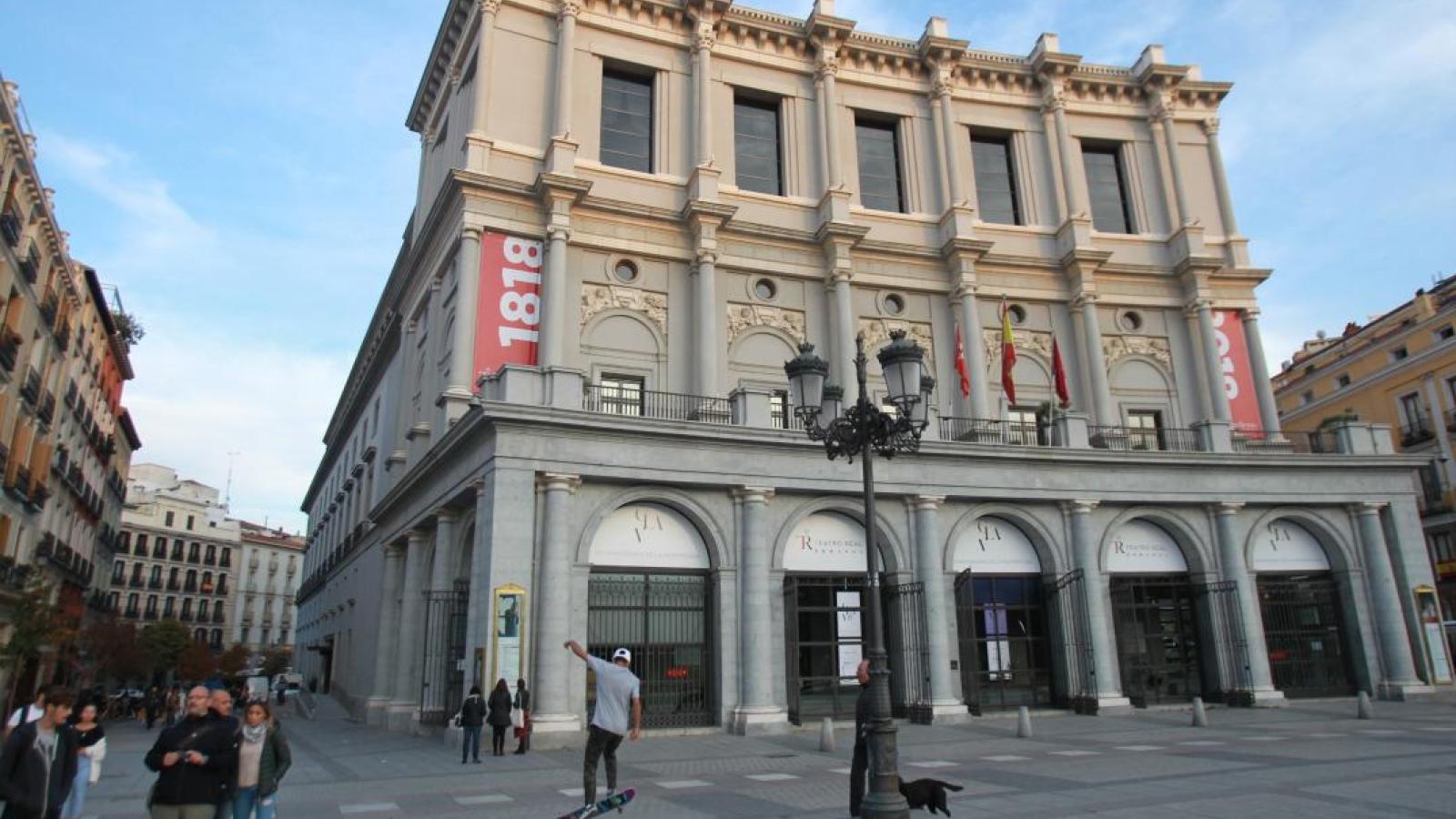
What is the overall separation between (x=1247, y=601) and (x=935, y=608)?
8.82m

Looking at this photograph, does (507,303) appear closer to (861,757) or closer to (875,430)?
(875,430)

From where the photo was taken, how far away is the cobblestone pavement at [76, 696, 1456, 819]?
10.4 m

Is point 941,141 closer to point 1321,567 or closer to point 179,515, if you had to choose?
point 1321,567

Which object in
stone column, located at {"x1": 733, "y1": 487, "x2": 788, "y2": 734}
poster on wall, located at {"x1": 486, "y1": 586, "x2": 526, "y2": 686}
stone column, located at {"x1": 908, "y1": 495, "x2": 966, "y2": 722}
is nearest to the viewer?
poster on wall, located at {"x1": 486, "y1": 586, "x2": 526, "y2": 686}

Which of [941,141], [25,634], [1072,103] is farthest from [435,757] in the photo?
[1072,103]

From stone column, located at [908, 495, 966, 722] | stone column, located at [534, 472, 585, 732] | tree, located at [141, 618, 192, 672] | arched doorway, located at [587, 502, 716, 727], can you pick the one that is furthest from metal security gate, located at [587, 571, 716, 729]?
tree, located at [141, 618, 192, 672]

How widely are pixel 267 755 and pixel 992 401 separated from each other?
23.0 meters

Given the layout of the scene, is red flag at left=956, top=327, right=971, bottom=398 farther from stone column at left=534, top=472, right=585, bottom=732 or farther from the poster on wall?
the poster on wall

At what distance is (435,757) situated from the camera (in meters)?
16.4

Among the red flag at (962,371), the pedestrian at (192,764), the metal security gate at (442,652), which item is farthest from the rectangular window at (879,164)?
the pedestrian at (192,764)

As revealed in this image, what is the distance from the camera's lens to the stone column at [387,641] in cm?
2555

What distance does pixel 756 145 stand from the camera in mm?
28188

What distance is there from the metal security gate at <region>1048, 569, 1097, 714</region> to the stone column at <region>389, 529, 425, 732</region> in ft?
52.8

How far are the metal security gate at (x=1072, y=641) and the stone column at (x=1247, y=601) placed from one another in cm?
438
